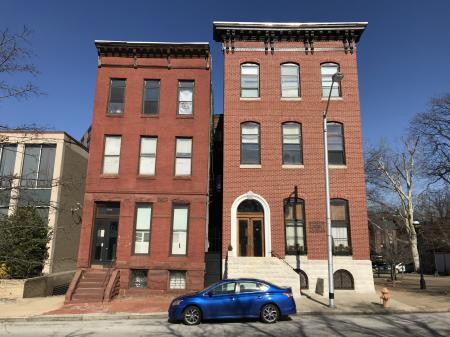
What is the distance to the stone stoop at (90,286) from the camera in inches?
644

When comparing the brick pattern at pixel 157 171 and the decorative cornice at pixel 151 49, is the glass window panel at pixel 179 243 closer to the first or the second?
the brick pattern at pixel 157 171

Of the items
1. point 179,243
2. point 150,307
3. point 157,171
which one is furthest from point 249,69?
point 150,307

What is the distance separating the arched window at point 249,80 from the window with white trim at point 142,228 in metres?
8.22

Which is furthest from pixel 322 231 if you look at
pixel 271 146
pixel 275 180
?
pixel 271 146

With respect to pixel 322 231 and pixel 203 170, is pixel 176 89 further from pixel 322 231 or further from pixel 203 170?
pixel 322 231

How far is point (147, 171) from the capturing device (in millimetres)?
20062

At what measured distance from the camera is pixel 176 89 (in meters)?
21.0

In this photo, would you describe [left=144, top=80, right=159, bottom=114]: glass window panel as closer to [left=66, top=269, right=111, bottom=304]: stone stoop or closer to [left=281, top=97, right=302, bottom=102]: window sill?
[left=281, top=97, right=302, bottom=102]: window sill

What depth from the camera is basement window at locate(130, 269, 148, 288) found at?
1850 cm

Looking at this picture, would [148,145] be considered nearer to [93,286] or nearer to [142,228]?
[142,228]

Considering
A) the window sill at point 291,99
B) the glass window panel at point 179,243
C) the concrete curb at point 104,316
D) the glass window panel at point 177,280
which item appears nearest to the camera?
the concrete curb at point 104,316

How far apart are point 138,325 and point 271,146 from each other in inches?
461

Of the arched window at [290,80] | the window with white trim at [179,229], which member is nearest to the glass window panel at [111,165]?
the window with white trim at [179,229]

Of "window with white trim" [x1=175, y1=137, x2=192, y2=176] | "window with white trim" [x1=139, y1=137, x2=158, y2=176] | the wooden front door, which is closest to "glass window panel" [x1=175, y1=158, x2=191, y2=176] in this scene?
"window with white trim" [x1=175, y1=137, x2=192, y2=176]
